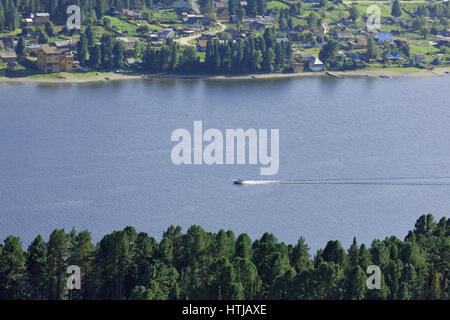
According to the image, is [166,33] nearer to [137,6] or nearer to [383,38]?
[137,6]

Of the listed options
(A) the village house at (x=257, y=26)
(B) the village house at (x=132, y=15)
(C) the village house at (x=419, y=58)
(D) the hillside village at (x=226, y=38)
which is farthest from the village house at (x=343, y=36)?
(B) the village house at (x=132, y=15)

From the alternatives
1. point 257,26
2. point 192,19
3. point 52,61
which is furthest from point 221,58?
point 52,61

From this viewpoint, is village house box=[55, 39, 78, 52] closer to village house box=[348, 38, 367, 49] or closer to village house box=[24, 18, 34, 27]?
village house box=[24, 18, 34, 27]

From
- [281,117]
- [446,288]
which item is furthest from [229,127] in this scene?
[446,288]

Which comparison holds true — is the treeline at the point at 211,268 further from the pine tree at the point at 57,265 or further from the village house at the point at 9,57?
the village house at the point at 9,57

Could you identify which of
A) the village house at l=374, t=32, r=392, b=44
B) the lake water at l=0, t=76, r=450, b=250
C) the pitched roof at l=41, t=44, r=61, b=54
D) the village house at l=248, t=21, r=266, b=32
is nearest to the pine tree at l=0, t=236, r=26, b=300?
the lake water at l=0, t=76, r=450, b=250
